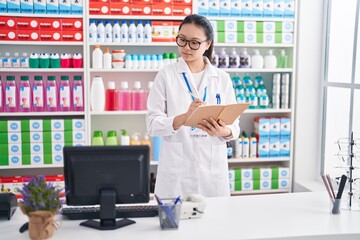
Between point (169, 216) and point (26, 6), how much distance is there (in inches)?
107

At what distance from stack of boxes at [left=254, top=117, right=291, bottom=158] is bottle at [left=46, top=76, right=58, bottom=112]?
1.88 metres

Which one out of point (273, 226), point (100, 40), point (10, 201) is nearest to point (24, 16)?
point (100, 40)

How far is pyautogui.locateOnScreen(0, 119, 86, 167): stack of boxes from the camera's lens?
3.97 meters

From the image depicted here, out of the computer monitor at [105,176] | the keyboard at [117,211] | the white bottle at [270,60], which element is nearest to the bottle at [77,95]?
the white bottle at [270,60]

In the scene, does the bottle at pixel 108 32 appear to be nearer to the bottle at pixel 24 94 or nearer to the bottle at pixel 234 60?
the bottle at pixel 24 94

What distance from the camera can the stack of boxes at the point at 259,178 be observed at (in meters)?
4.40

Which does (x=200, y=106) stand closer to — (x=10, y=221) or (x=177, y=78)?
(x=177, y=78)

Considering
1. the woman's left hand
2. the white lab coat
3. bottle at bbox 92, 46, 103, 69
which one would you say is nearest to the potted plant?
the woman's left hand

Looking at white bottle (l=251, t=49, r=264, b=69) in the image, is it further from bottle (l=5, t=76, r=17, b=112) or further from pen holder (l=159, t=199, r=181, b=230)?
pen holder (l=159, t=199, r=181, b=230)

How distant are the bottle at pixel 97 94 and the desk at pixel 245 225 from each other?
203 centimetres

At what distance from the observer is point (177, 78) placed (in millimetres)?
2744

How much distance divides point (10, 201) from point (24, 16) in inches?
92.0

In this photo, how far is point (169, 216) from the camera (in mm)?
1948

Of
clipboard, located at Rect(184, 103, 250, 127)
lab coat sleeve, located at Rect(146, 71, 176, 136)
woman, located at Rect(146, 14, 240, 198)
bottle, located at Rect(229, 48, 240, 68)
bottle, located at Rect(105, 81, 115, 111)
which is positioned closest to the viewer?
clipboard, located at Rect(184, 103, 250, 127)
